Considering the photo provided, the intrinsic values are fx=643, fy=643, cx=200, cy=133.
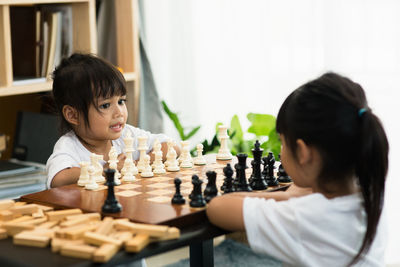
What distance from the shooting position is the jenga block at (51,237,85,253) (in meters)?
1.33

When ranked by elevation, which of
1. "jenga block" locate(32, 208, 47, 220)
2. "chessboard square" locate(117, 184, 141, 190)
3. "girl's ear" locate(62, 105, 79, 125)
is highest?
"girl's ear" locate(62, 105, 79, 125)

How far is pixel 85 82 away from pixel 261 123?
54.9 inches

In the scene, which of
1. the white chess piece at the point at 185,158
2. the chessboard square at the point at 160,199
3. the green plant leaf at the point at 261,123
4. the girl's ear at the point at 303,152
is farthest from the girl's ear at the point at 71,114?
the green plant leaf at the point at 261,123

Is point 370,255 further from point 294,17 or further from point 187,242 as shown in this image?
point 294,17

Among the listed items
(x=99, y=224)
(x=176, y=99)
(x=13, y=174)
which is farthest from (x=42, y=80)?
(x=99, y=224)

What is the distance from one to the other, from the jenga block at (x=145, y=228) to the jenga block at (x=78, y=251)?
117 mm

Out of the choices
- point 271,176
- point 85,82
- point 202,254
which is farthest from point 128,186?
point 85,82

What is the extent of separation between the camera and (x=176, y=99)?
3.93 meters

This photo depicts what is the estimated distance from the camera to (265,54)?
3453 mm

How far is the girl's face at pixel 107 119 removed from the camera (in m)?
2.21

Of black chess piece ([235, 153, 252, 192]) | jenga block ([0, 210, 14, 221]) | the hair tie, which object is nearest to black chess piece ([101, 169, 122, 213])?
jenga block ([0, 210, 14, 221])

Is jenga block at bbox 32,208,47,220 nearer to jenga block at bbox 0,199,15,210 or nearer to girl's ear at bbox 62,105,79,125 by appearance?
jenga block at bbox 0,199,15,210

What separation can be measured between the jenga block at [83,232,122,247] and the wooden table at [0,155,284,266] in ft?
0.08

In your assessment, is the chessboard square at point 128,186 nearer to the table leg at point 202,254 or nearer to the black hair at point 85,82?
the table leg at point 202,254
